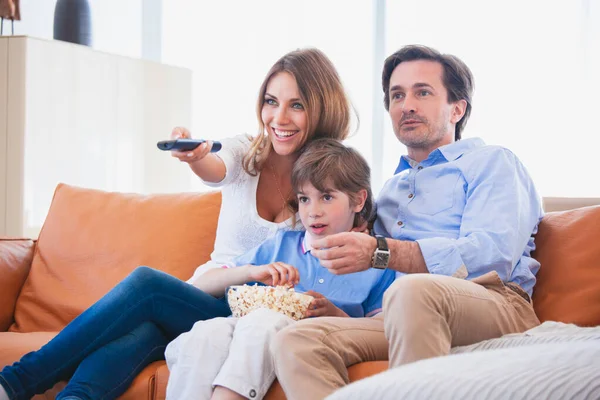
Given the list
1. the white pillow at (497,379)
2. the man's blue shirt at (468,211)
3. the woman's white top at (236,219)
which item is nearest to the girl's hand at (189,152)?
the woman's white top at (236,219)

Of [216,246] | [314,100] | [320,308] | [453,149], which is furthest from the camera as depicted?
[216,246]

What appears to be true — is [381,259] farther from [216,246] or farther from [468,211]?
[216,246]

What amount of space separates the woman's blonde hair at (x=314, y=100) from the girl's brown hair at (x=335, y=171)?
0.44 feet

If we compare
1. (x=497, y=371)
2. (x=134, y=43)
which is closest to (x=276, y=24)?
(x=134, y=43)

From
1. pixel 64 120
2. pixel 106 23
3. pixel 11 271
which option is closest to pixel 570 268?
pixel 11 271

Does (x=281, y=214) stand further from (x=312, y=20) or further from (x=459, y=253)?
(x=312, y=20)

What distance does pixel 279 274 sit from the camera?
190 centimetres

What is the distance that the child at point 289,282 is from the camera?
1.71 m

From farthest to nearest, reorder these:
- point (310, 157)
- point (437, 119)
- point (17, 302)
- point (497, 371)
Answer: point (17, 302) < point (437, 119) < point (310, 157) < point (497, 371)

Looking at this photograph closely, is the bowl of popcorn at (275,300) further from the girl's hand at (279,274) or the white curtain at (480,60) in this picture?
the white curtain at (480,60)

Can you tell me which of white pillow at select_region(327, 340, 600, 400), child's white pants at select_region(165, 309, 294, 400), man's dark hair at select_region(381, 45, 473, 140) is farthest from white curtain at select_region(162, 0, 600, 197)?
white pillow at select_region(327, 340, 600, 400)

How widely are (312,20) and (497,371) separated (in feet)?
13.5

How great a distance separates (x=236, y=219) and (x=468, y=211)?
70cm

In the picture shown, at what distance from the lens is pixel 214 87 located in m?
4.86
